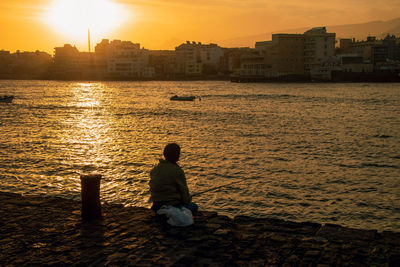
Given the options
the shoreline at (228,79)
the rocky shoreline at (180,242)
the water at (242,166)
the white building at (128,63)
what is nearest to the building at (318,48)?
the shoreline at (228,79)

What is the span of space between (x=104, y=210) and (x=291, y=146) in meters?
15.5

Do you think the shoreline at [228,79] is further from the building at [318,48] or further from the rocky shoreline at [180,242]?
the rocky shoreline at [180,242]

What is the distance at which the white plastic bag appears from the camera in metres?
6.59

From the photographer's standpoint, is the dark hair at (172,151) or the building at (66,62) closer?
the dark hair at (172,151)

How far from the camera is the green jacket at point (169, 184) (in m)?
6.80

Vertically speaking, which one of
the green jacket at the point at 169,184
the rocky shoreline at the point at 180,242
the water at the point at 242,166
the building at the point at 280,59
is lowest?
the water at the point at 242,166

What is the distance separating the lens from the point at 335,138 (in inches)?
984

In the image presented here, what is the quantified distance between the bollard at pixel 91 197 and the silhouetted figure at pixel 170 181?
0.98 metres

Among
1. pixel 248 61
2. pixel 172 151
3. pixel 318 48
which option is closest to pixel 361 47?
pixel 318 48

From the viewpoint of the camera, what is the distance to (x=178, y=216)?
6594 millimetres

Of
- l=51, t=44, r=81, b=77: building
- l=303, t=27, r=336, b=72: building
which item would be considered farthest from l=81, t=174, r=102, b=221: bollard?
l=51, t=44, r=81, b=77: building

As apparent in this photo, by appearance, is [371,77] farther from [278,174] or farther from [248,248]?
[248,248]

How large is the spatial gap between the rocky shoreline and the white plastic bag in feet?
0.38

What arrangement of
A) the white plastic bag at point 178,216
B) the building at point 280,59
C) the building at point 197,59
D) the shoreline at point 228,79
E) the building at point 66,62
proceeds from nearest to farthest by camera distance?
the white plastic bag at point 178,216, the shoreline at point 228,79, the building at point 280,59, the building at point 197,59, the building at point 66,62
